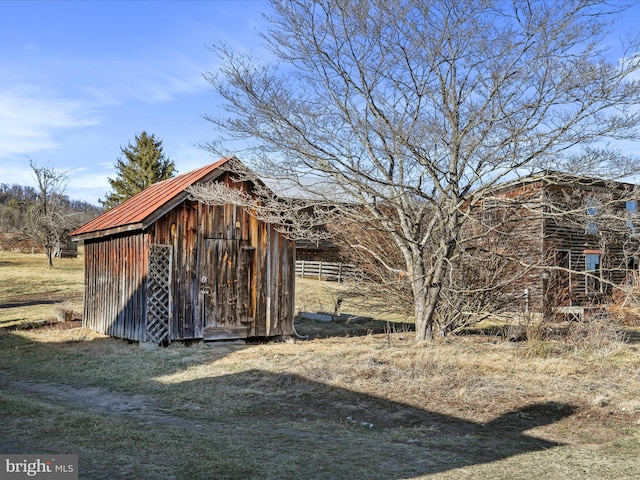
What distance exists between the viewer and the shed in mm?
13953

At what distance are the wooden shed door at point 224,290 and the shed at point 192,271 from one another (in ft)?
0.08

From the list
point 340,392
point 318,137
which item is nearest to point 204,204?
point 318,137

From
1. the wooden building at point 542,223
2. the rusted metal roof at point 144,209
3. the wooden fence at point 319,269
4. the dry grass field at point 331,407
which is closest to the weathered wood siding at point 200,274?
the rusted metal roof at point 144,209

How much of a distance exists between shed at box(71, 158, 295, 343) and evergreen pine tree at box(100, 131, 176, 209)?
110ft

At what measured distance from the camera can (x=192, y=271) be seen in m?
14.4

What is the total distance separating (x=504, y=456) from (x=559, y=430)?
1.72 m

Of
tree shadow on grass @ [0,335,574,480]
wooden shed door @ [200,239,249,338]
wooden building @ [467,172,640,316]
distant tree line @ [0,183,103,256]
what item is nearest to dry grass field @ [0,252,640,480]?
tree shadow on grass @ [0,335,574,480]

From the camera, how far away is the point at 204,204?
14680 millimetres

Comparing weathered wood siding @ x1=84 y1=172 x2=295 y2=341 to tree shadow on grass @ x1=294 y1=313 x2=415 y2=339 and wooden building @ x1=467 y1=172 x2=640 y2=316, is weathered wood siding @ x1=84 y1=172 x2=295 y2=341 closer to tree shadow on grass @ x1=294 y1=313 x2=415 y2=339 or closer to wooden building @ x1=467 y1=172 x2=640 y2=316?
tree shadow on grass @ x1=294 y1=313 x2=415 y2=339

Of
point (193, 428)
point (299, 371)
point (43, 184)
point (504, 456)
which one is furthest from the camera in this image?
point (43, 184)

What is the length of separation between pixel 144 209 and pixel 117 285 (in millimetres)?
2202

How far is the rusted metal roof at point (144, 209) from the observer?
13.8 m

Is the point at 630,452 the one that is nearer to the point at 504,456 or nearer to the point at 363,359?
the point at 504,456

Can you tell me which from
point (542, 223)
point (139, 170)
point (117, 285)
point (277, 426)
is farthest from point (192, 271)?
point (139, 170)
